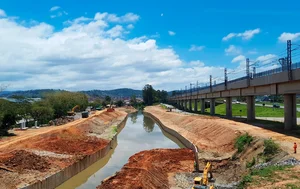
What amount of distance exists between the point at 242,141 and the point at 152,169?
1101 centimetres

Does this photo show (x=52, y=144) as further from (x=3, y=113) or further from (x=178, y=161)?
(x=178, y=161)

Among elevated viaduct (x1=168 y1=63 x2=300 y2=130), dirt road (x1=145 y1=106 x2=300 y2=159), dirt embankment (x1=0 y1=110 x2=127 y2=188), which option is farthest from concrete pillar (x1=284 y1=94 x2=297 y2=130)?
dirt embankment (x1=0 y1=110 x2=127 y2=188)

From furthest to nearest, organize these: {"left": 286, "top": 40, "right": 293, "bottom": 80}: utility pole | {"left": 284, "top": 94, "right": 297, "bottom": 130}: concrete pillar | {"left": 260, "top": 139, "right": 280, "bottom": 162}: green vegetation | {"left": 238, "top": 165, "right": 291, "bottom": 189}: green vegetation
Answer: {"left": 284, "top": 94, "right": 297, "bottom": 130}: concrete pillar < {"left": 286, "top": 40, "right": 293, "bottom": 80}: utility pole < {"left": 260, "top": 139, "right": 280, "bottom": 162}: green vegetation < {"left": 238, "top": 165, "right": 291, "bottom": 189}: green vegetation

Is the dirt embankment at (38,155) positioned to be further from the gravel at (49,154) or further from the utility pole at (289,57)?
the utility pole at (289,57)

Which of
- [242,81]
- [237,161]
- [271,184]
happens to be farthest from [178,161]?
[242,81]

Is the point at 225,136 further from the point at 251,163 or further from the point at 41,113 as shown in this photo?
the point at 41,113

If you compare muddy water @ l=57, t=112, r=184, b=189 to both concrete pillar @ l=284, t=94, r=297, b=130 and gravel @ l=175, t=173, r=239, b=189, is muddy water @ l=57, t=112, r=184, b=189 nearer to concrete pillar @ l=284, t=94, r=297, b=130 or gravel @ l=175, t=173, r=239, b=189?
gravel @ l=175, t=173, r=239, b=189

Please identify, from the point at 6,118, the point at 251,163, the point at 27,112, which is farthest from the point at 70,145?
the point at 27,112

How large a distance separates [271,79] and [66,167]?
26.7 m

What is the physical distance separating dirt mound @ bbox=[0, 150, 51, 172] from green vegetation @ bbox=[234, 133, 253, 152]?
19.0m

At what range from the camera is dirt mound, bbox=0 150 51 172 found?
26375 millimetres

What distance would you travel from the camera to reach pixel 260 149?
27.5 metres

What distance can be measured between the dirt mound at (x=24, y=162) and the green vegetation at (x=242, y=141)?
62.3 ft

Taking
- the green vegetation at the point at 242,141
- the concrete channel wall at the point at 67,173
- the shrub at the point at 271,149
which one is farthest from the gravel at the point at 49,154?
the shrub at the point at 271,149
